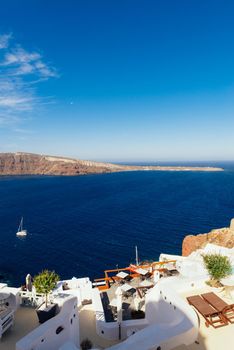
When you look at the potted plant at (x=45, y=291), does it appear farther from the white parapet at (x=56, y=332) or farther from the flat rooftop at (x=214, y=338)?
the flat rooftop at (x=214, y=338)

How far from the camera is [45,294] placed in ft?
43.8

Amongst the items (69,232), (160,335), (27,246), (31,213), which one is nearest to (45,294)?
(160,335)

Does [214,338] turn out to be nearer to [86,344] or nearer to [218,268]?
[218,268]

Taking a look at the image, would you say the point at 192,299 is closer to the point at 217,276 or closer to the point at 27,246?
the point at 217,276

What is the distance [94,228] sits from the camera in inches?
2763

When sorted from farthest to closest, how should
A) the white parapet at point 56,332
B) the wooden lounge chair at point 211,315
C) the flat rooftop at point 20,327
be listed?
the flat rooftop at point 20,327, the wooden lounge chair at point 211,315, the white parapet at point 56,332

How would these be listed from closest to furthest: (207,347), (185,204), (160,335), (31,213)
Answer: (160,335), (207,347), (31,213), (185,204)

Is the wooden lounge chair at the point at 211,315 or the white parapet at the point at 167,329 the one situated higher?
the white parapet at the point at 167,329

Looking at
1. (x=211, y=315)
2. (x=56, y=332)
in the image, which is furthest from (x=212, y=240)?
(x=56, y=332)

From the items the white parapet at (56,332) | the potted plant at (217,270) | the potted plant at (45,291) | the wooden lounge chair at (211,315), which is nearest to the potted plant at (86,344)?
the white parapet at (56,332)

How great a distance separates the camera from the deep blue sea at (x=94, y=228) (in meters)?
48.4

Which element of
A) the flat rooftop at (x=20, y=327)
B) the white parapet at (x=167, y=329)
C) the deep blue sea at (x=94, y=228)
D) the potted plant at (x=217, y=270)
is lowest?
the deep blue sea at (x=94, y=228)

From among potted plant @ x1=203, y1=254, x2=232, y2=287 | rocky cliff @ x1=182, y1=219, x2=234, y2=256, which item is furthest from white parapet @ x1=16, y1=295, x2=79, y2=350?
rocky cliff @ x1=182, y1=219, x2=234, y2=256

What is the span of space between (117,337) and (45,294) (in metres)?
4.41
